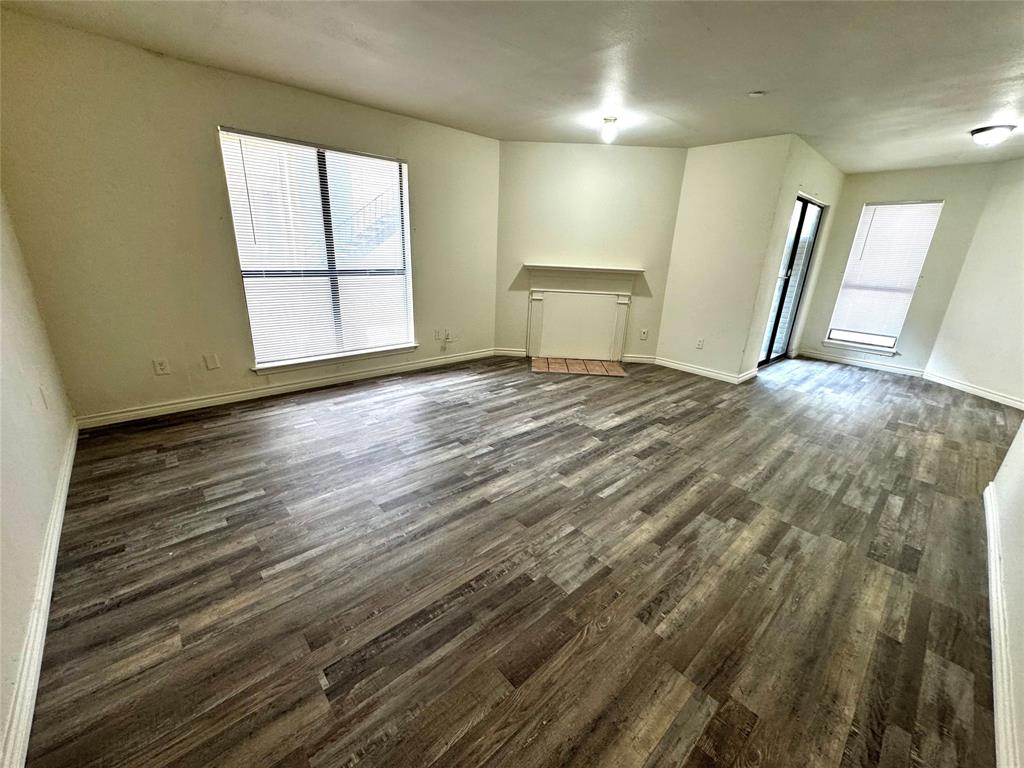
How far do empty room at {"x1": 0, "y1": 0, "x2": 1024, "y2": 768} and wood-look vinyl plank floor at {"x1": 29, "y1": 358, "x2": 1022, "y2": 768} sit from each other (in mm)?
14

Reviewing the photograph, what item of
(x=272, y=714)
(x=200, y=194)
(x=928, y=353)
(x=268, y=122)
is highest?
(x=268, y=122)

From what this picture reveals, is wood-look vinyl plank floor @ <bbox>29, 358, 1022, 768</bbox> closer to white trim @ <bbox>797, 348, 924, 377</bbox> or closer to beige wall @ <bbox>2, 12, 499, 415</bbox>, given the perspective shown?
beige wall @ <bbox>2, 12, 499, 415</bbox>

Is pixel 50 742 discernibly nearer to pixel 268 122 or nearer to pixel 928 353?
pixel 268 122

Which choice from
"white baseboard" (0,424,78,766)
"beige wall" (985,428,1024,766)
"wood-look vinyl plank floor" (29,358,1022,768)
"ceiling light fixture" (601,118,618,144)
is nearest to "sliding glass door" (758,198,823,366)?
"ceiling light fixture" (601,118,618,144)

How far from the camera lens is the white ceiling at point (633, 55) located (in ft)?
6.18

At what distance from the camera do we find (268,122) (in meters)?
3.01

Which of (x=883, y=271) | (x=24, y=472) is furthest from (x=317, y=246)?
(x=883, y=271)

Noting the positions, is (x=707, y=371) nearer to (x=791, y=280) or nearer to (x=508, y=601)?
(x=791, y=280)

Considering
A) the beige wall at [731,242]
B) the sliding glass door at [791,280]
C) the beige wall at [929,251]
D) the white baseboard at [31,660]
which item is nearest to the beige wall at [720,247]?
the beige wall at [731,242]

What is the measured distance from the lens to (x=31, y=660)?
4.05 ft

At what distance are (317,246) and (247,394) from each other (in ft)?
4.70

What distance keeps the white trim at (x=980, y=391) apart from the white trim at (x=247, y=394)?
577 cm

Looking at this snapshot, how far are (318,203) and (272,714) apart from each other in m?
3.52

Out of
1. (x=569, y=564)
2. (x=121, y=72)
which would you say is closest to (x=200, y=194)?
(x=121, y=72)
